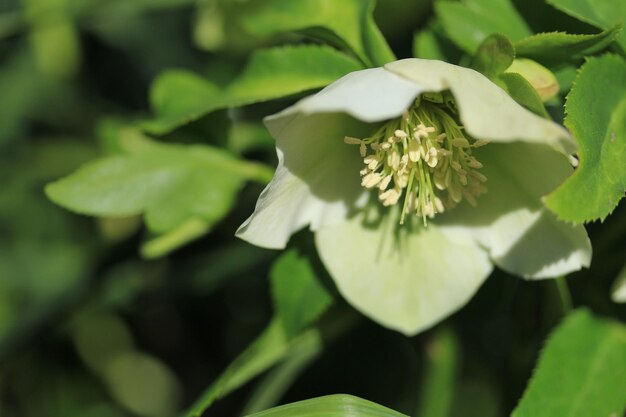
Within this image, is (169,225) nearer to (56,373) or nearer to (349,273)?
(349,273)

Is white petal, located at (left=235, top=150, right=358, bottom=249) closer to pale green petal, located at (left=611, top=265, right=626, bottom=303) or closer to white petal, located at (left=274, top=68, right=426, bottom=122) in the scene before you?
white petal, located at (left=274, top=68, right=426, bottom=122)

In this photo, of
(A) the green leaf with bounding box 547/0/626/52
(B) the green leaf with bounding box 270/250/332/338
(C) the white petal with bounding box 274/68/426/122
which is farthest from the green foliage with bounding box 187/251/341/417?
(A) the green leaf with bounding box 547/0/626/52

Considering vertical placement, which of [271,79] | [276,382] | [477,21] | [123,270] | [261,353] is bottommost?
[123,270]

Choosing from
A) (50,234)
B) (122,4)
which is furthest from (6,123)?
(122,4)

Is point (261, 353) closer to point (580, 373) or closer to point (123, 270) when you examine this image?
point (580, 373)

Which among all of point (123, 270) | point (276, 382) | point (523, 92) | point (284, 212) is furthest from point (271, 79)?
point (123, 270)

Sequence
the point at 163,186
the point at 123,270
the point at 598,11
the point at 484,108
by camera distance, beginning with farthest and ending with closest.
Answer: the point at 123,270 < the point at 163,186 < the point at 598,11 < the point at 484,108

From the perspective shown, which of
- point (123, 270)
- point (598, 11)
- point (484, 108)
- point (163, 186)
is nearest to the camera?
point (484, 108)
